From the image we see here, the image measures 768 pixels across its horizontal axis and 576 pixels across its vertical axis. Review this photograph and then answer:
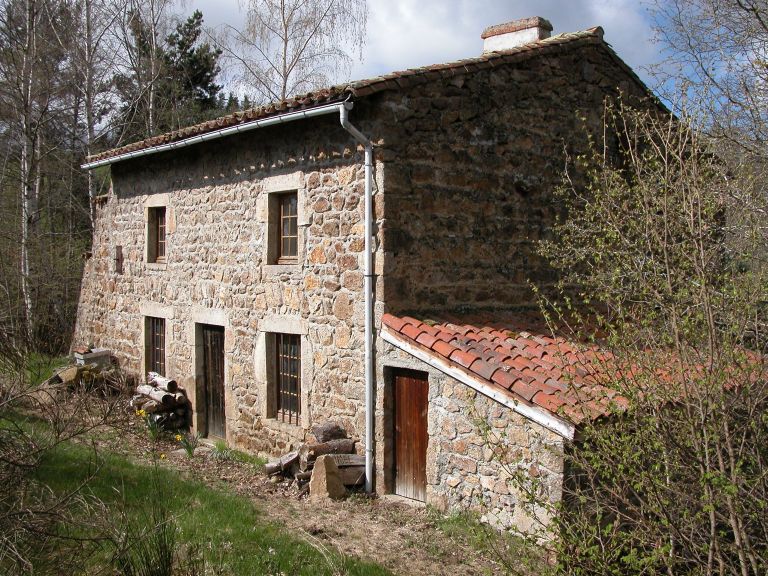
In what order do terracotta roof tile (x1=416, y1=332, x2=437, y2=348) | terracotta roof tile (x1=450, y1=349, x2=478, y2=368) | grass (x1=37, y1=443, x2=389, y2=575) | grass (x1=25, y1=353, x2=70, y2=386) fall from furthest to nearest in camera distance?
terracotta roof tile (x1=416, y1=332, x2=437, y2=348), terracotta roof tile (x1=450, y1=349, x2=478, y2=368), grass (x1=37, y1=443, x2=389, y2=575), grass (x1=25, y1=353, x2=70, y2=386)

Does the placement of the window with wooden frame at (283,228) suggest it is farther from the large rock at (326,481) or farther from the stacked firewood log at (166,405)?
the stacked firewood log at (166,405)

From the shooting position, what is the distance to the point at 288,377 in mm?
9500

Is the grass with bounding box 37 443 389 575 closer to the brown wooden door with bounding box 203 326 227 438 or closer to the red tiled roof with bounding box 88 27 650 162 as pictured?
the brown wooden door with bounding box 203 326 227 438

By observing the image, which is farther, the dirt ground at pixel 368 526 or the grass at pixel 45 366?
the dirt ground at pixel 368 526

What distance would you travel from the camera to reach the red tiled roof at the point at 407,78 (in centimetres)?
773

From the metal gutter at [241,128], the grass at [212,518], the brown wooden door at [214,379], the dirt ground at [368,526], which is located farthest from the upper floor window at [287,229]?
the grass at [212,518]

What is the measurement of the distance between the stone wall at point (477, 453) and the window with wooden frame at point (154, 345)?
574 cm

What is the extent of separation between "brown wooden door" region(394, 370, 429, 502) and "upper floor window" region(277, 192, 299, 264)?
2.39 meters

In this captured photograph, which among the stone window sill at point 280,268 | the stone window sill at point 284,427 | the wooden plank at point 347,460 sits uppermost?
the stone window sill at point 280,268

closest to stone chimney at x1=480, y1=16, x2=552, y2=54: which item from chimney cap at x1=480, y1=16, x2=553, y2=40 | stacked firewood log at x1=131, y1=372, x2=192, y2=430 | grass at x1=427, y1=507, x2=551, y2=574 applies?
chimney cap at x1=480, y1=16, x2=553, y2=40

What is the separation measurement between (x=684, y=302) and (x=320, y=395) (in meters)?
4.96

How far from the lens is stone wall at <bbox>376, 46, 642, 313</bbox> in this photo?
8.12 meters

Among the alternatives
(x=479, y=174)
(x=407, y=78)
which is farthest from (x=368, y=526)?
(x=407, y=78)

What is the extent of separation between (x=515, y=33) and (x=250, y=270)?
4868 mm
